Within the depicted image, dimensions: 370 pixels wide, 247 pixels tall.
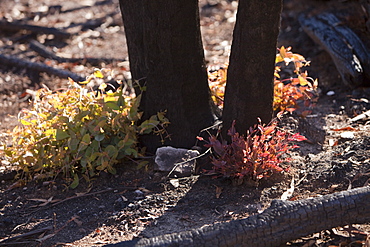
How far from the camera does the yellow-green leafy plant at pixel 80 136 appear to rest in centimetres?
411

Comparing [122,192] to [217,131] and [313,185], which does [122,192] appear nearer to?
[217,131]

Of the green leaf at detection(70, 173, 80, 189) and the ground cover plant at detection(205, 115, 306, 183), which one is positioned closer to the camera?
the ground cover plant at detection(205, 115, 306, 183)

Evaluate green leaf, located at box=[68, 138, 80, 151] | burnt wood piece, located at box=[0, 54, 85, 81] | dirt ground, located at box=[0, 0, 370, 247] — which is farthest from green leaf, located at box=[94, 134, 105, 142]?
burnt wood piece, located at box=[0, 54, 85, 81]

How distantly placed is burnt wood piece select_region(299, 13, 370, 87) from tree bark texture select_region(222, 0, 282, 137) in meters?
2.05

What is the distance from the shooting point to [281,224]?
299cm

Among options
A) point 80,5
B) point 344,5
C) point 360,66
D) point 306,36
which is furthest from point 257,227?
point 80,5

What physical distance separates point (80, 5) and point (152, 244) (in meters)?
8.99

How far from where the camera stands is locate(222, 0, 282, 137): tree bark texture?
141 inches

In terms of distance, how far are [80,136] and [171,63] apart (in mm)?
953

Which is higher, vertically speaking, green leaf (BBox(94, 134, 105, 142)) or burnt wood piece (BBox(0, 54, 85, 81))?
burnt wood piece (BBox(0, 54, 85, 81))

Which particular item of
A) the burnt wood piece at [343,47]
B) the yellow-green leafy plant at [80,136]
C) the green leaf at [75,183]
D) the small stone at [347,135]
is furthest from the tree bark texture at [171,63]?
the burnt wood piece at [343,47]

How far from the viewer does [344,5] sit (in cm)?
655

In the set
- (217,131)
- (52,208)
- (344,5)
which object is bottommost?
(52,208)

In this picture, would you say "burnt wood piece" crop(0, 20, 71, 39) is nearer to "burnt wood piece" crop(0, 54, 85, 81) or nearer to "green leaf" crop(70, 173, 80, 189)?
"burnt wood piece" crop(0, 54, 85, 81)
